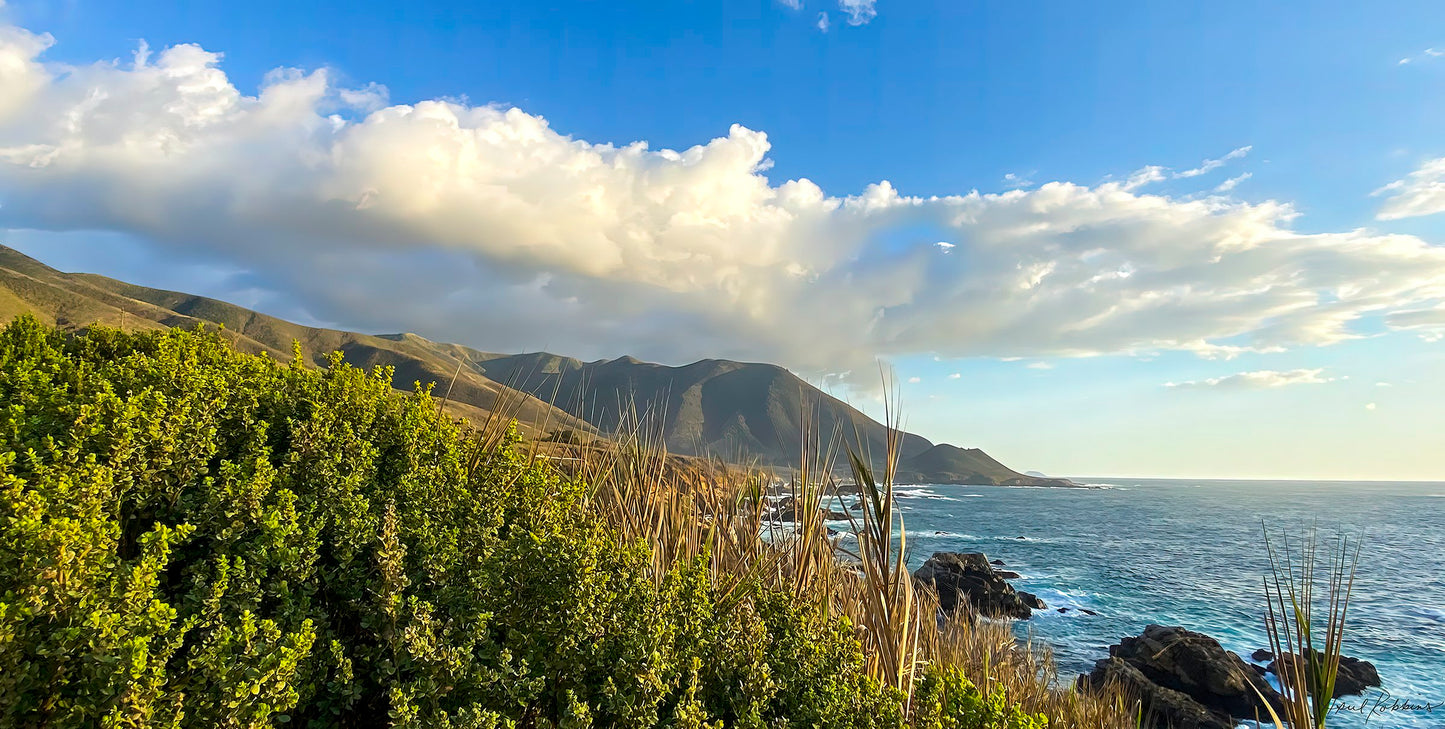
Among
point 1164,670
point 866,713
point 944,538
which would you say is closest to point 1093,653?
point 1164,670

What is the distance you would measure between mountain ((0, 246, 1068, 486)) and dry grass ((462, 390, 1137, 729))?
0.68 feet

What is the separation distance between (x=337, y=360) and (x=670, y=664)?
3.47 metres

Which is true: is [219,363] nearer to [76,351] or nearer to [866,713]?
[76,351]

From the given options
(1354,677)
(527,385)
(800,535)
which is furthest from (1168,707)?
(527,385)

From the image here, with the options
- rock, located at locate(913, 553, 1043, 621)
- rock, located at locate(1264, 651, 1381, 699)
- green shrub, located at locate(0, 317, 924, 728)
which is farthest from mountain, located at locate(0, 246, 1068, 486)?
rock, located at locate(1264, 651, 1381, 699)

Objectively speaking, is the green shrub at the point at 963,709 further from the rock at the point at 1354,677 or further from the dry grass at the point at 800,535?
the rock at the point at 1354,677

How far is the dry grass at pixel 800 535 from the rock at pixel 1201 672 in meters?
13.7

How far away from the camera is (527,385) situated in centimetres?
635

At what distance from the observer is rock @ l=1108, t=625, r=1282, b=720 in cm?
1700

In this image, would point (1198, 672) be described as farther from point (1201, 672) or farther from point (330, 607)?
point (330, 607)

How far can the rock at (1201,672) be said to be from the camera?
17.0 meters

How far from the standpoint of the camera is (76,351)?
5359mm

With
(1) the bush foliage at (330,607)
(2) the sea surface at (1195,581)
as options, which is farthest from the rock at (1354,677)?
(1) the bush foliage at (330,607)

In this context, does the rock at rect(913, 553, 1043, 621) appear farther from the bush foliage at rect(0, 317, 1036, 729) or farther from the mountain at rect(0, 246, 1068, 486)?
the bush foliage at rect(0, 317, 1036, 729)
